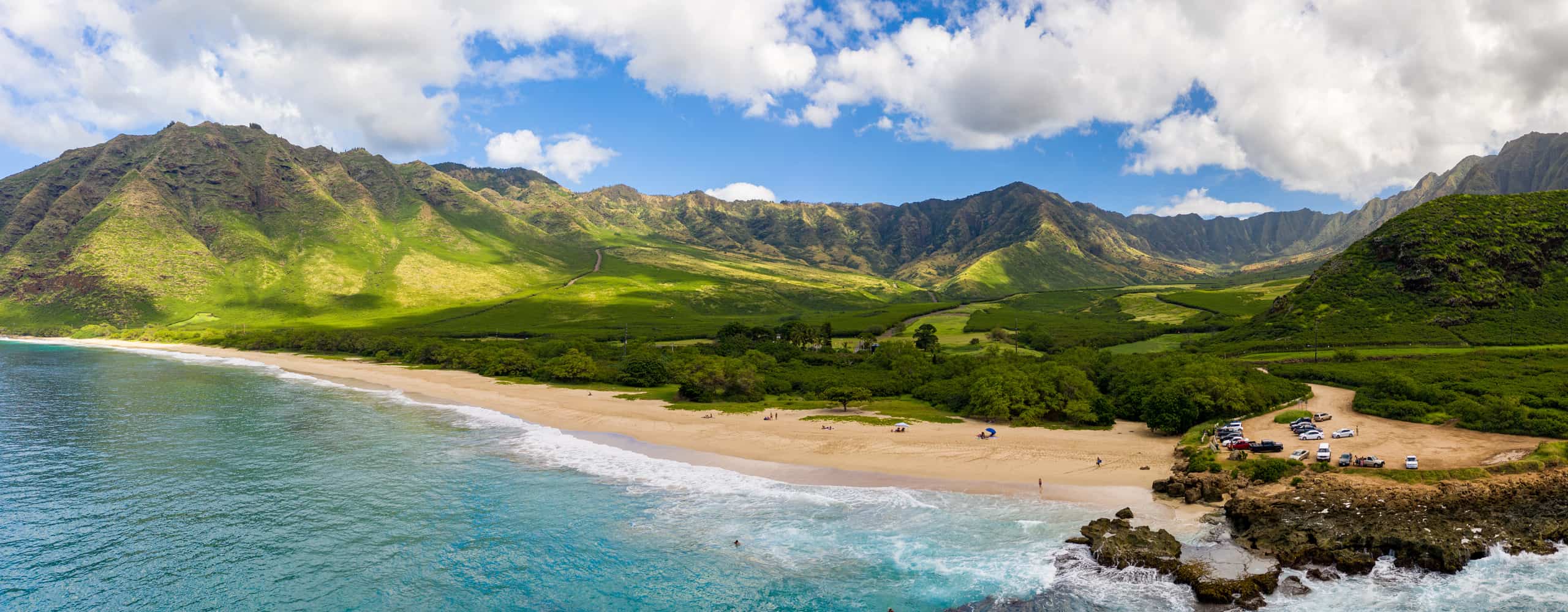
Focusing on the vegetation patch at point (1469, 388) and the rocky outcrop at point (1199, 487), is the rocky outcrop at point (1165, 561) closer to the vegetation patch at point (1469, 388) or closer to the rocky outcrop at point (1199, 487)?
the rocky outcrop at point (1199, 487)

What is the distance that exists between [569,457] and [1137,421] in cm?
7392

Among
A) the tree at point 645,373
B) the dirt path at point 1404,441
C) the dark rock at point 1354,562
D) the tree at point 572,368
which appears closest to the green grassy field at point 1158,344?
the dirt path at point 1404,441

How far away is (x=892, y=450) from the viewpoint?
242 ft

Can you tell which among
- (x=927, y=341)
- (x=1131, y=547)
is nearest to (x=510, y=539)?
(x=1131, y=547)

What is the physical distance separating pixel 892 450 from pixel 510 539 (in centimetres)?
4193

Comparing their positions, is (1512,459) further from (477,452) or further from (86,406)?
(86,406)

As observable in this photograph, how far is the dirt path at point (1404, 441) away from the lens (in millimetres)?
55125

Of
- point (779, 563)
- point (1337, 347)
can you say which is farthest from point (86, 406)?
point (1337, 347)

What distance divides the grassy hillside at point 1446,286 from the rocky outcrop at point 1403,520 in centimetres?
8901

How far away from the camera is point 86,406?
3964 inches

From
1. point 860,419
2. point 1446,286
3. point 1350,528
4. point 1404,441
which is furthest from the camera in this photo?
point 1446,286

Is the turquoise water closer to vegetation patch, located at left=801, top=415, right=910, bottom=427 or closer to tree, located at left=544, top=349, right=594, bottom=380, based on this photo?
vegetation patch, located at left=801, top=415, right=910, bottom=427

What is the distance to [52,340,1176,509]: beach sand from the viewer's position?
6131cm

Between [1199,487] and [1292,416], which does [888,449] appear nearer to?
[1199,487]
